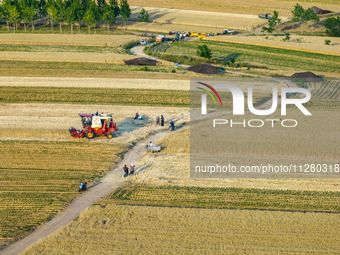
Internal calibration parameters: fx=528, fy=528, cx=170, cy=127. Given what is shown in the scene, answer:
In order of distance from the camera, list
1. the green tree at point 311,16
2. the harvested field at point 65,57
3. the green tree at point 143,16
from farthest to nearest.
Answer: the green tree at point 143,16
the green tree at point 311,16
the harvested field at point 65,57

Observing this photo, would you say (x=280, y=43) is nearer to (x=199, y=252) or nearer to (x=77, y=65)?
(x=77, y=65)

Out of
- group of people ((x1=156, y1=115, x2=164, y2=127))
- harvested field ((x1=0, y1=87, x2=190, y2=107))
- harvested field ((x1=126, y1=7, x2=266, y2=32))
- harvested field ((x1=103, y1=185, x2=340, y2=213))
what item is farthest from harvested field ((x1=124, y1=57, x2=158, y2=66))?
harvested field ((x1=103, y1=185, x2=340, y2=213))

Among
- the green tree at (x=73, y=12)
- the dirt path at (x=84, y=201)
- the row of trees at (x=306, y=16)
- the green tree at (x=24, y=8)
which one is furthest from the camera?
the row of trees at (x=306, y=16)

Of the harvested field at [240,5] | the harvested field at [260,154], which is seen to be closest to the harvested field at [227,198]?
the harvested field at [260,154]

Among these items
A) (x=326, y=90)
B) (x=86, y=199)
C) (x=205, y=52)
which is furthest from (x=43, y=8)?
(x=86, y=199)

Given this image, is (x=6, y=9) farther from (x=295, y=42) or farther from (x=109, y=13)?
(x=295, y=42)

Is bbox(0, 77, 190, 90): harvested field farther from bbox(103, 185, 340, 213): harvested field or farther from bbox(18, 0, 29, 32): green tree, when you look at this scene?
bbox(18, 0, 29, 32): green tree

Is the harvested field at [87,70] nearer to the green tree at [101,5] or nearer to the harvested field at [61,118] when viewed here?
the harvested field at [61,118]
